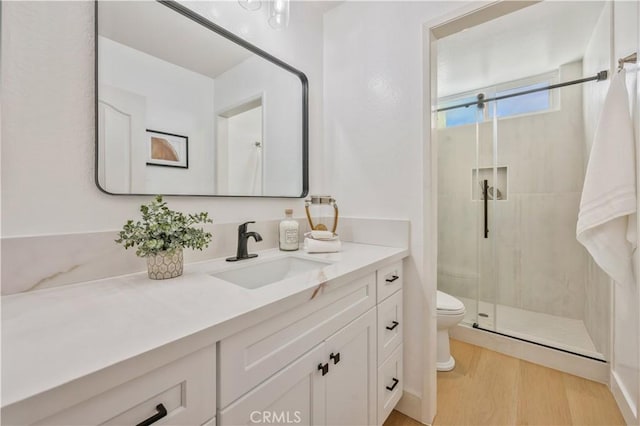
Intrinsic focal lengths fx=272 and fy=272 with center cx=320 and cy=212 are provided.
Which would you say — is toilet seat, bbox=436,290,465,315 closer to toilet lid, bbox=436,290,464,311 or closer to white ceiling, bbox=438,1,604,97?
toilet lid, bbox=436,290,464,311

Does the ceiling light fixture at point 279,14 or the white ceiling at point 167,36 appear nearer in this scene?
the white ceiling at point 167,36

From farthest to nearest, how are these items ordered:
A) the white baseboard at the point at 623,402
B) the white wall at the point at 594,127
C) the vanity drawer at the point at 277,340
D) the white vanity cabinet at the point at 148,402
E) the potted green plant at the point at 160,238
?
the white wall at the point at 594,127 < the white baseboard at the point at 623,402 < the potted green plant at the point at 160,238 < the vanity drawer at the point at 277,340 < the white vanity cabinet at the point at 148,402

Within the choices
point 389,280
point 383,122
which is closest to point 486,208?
point 383,122

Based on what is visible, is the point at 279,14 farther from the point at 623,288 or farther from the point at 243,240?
the point at 623,288

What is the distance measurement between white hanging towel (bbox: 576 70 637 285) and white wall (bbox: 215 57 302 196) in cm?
143

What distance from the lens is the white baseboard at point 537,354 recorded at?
1639mm

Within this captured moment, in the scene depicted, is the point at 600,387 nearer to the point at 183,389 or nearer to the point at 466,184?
the point at 466,184

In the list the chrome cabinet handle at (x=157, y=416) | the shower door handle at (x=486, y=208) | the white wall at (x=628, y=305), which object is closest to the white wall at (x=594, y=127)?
the white wall at (x=628, y=305)

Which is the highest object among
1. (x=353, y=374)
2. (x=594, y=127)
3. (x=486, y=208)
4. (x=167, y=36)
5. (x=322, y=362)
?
(x=167, y=36)

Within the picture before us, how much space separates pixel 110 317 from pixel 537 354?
2392 millimetres

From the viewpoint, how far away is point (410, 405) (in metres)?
1.40

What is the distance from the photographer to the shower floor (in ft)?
6.10

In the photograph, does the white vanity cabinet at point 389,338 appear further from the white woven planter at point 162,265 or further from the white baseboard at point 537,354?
the white baseboard at point 537,354

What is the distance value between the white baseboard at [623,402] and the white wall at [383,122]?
2.95 feet
